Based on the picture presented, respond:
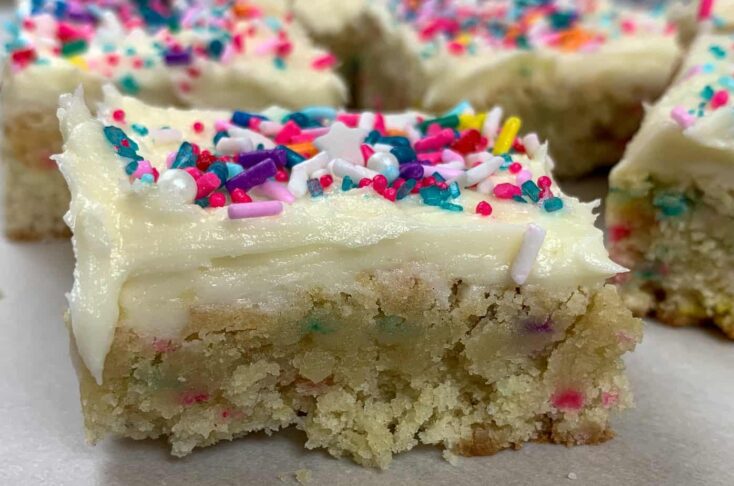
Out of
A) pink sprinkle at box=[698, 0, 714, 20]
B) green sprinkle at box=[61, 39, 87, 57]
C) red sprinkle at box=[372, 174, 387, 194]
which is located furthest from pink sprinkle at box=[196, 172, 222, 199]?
pink sprinkle at box=[698, 0, 714, 20]

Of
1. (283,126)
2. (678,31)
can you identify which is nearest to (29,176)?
Result: (283,126)

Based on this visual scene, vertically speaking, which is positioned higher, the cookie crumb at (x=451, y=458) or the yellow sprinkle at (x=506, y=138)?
the yellow sprinkle at (x=506, y=138)

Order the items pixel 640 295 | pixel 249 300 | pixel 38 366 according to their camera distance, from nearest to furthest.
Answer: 1. pixel 249 300
2. pixel 38 366
3. pixel 640 295

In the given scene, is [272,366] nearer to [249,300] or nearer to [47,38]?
[249,300]

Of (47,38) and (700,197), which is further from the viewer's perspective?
(47,38)

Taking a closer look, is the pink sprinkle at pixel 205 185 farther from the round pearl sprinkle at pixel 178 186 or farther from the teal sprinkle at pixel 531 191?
the teal sprinkle at pixel 531 191

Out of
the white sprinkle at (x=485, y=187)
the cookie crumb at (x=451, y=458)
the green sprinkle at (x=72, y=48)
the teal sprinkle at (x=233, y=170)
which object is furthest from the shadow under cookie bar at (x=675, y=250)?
the green sprinkle at (x=72, y=48)

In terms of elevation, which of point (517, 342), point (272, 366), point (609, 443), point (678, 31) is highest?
point (678, 31)
